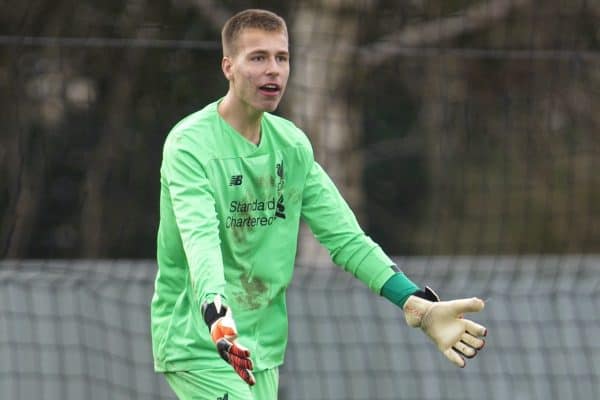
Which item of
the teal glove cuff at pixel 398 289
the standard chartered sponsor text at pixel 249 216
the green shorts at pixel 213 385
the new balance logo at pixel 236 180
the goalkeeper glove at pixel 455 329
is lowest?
the green shorts at pixel 213 385

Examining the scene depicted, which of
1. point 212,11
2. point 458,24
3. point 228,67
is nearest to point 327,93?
point 228,67

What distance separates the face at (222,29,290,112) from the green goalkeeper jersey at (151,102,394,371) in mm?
148

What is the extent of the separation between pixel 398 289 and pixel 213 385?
2.52 feet

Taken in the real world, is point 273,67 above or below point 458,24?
above

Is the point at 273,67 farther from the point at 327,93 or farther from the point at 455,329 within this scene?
the point at 327,93

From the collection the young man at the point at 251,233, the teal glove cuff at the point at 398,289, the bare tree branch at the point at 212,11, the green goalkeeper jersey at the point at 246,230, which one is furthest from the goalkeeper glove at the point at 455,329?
the bare tree branch at the point at 212,11

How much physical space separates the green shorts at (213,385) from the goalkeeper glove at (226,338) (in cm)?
65

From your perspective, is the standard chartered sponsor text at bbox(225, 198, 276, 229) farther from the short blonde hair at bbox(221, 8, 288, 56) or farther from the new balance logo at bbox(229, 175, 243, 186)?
the short blonde hair at bbox(221, 8, 288, 56)

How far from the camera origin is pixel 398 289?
5461 millimetres

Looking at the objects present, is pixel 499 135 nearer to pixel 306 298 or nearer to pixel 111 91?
pixel 306 298

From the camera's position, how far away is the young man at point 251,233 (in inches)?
209

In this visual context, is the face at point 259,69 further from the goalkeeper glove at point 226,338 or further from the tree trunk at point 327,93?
the tree trunk at point 327,93

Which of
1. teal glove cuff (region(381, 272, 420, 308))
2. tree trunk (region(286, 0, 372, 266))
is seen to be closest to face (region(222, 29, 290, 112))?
teal glove cuff (region(381, 272, 420, 308))

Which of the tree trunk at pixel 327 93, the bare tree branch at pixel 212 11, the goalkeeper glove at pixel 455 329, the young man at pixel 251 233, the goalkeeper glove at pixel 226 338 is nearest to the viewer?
the goalkeeper glove at pixel 226 338
